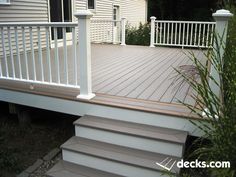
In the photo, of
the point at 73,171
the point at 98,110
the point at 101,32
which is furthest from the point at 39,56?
the point at 101,32

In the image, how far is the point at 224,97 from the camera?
2234mm

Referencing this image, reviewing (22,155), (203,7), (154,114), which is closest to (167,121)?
(154,114)

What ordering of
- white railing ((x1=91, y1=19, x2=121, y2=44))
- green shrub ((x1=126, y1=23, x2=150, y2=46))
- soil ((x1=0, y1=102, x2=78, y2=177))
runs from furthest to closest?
green shrub ((x1=126, y1=23, x2=150, y2=46)) → white railing ((x1=91, y1=19, x2=121, y2=44)) → soil ((x1=0, y1=102, x2=78, y2=177))

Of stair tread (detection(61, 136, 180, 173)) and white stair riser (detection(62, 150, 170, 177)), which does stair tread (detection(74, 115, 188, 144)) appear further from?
white stair riser (detection(62, 150, 170, 177))

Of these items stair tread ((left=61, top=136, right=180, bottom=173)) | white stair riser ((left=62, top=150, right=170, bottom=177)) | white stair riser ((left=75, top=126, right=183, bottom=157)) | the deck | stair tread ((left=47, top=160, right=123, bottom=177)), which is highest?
the deck

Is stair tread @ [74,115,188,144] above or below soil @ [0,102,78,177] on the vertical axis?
above

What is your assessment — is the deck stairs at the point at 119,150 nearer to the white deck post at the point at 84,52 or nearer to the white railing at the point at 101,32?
the white deck post at the point at 84,52

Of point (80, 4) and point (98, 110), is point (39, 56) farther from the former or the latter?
point (80, 4)

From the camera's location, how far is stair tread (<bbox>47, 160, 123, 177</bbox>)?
109 inches

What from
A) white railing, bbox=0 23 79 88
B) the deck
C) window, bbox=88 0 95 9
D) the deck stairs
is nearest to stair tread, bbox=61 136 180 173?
the deck stairs

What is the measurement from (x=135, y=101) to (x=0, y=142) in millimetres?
1818

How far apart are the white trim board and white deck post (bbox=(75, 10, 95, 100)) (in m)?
0.17

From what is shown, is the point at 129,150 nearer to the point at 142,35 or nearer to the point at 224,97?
the point at 224,97

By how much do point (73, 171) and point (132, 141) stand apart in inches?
27.4
